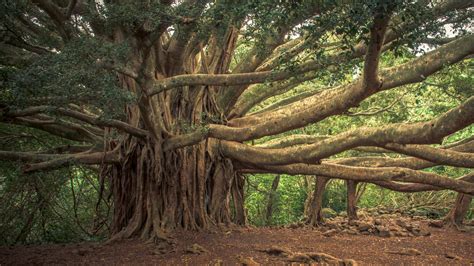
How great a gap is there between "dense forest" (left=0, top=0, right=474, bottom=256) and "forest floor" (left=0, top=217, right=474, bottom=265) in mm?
755

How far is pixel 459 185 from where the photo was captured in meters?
7.54

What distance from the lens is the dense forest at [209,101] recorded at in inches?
184

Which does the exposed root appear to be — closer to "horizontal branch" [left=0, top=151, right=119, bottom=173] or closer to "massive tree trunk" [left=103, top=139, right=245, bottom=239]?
"massive tree trunk" [left=103, top=139, right=245, bottom=239]

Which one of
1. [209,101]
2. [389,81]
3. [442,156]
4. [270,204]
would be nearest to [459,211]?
[442,156]

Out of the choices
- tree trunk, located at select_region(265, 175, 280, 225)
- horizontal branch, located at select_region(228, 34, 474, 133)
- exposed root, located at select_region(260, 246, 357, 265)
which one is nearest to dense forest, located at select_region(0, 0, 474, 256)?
horizontal branch, located at select_region(228, 34, 474, 133)

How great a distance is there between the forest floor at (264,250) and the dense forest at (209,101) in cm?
75

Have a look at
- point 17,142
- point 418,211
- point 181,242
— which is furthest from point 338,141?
point 418,211

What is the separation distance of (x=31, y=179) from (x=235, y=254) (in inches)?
190

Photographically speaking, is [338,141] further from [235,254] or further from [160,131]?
[160,131]

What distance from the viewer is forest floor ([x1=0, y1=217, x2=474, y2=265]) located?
650cm

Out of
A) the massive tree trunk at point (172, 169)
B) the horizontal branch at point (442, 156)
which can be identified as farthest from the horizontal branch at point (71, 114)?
the horizontal branch at point (442, 156)

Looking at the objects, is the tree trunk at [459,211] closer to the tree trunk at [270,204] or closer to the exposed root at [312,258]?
the exposed root at [312,258]

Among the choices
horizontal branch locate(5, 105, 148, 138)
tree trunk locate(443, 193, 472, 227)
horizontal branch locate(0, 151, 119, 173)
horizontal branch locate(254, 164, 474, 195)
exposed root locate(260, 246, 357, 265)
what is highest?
horizontal branch locate(5, 105, 148, 138)

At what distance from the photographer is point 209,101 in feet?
30.3
